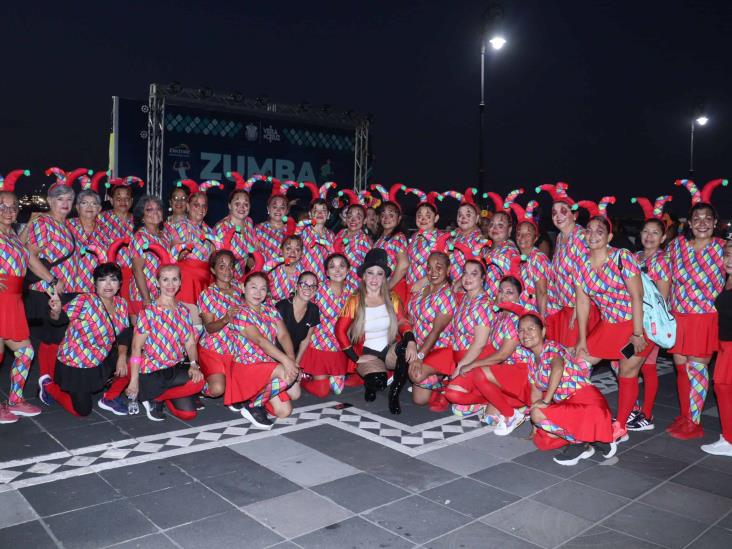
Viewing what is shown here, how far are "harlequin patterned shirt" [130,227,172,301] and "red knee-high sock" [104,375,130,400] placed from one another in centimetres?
109

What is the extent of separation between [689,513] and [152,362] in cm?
364

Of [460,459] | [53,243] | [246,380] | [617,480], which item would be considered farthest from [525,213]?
[53,243]

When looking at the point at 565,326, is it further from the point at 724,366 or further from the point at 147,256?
the point at 147,256

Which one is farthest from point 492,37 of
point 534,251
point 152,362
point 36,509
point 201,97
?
point 36,509

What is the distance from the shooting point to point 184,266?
5836 mm

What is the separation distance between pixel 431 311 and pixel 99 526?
10.1 ft

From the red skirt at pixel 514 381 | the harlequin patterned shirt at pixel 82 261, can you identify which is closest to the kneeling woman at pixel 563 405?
the red skirt at pixel 514 381

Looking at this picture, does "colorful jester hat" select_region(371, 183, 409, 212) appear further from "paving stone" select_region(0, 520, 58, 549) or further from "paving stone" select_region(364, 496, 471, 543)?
"paving stone" select_region(0, 520, 58, 549)

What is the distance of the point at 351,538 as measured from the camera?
3.06m

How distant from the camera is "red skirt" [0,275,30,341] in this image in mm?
4527

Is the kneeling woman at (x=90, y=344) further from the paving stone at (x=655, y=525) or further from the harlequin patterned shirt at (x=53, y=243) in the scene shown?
the paving stone at (x=655, y=525)

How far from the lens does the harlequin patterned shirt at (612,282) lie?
4367 millimetres

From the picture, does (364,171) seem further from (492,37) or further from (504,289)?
(504,289)

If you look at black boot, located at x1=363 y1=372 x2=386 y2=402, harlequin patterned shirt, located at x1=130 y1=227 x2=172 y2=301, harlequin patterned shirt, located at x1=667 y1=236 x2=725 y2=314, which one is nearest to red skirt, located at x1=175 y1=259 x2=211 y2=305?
harlequin patterned shirt, located at x1=130 y1=227 x2=172 y2=301
